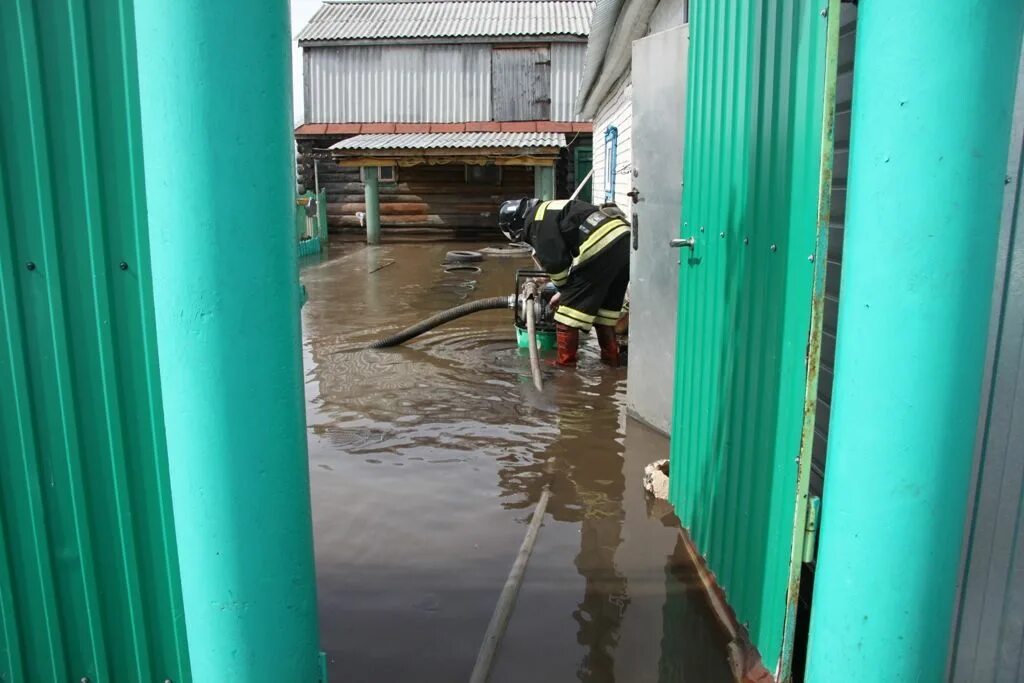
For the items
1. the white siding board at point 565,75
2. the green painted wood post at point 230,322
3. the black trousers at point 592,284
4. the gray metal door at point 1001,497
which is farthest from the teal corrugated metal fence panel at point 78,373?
the white siding board at point 565,75

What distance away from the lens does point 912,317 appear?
4.55 feet

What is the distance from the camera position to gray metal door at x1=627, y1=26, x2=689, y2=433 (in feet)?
14.0

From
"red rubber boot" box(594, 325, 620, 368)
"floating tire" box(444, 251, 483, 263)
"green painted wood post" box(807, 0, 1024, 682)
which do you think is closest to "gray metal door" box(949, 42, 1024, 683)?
"green painted wood post" box(807, 0, 1024, 682)

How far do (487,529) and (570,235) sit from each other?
10.4 ft

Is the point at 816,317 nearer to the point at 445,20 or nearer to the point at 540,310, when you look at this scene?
the point at 540,310

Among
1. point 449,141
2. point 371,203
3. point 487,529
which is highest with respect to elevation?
point 449,141

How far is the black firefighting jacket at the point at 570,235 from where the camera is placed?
236 inches

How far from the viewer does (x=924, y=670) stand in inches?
60.4

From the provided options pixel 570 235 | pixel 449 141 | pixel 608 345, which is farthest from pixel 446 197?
pixel 570 235

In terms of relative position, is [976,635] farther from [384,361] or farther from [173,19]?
[384,361]

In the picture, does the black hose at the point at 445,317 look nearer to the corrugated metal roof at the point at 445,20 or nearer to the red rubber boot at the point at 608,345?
the red rubber boot at the point at 608,345

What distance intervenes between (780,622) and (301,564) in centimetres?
134

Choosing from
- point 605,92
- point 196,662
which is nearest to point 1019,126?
point 196,662

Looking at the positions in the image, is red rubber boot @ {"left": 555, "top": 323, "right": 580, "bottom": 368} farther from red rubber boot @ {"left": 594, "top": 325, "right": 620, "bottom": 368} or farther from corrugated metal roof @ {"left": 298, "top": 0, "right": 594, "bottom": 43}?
corrugated metal roof @ {"left": 298, "top": 0, "right": 594, "bottom": 43}
